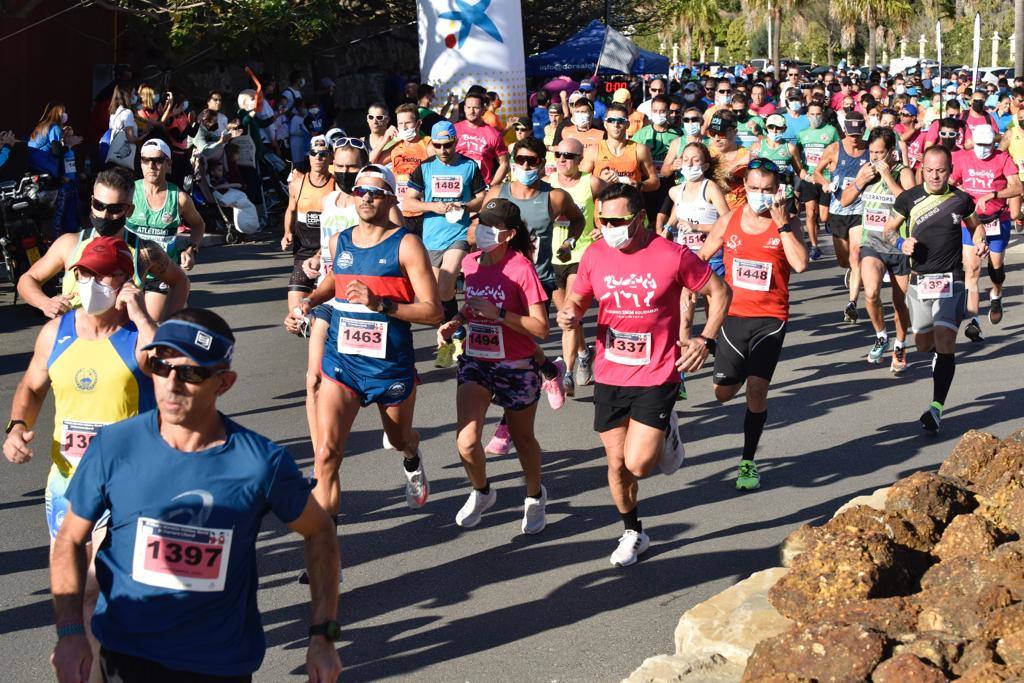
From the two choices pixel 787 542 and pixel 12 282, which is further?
pixel 12 282

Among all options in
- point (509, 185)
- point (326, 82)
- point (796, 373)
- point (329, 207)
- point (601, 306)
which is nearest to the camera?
point (601, 306)

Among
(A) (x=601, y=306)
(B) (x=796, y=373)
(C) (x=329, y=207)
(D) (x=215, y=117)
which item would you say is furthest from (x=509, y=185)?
(D) (x=215, y=117)

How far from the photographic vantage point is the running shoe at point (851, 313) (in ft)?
42.5

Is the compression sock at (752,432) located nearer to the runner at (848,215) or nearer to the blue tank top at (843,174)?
the runner at (848,215)

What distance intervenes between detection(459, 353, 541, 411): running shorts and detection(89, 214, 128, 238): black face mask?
1857mm

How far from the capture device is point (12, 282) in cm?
1432

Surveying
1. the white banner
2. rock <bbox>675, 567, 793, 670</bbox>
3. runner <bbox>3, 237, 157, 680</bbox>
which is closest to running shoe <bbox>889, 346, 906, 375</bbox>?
rock <bbox>675, 567, 793, 670</bbox>

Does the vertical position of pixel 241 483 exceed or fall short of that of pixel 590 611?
it exceeds it

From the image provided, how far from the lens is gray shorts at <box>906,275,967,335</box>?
31.2ft

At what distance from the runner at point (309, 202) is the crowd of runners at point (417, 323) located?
0.9 inches

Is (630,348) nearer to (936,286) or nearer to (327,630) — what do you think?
(327,630)

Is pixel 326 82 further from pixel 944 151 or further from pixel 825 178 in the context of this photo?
pixel 944 151

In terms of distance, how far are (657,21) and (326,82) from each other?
762 inches

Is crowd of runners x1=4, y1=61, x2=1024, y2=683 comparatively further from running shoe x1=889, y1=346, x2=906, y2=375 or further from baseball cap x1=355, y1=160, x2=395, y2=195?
running shoe x1=889, y1=346, x2=906, y2=375
